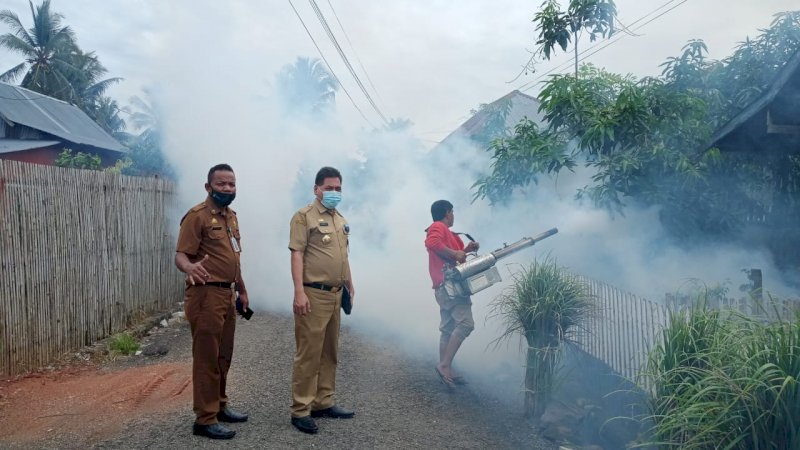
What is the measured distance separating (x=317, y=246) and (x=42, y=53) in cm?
3087

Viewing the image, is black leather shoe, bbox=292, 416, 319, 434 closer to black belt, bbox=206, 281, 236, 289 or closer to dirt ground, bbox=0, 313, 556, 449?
dirt ground, bbox=0, 313, 556, 449

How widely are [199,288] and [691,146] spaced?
18.0 feet

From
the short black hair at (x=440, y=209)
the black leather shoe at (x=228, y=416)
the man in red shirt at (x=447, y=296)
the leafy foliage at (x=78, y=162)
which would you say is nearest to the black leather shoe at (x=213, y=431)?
the black leather shoe at (x=228, y=416)

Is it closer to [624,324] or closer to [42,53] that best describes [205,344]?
[624,324]

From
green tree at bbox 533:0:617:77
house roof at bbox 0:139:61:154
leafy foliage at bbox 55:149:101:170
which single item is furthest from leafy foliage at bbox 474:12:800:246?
house roof at bbox 0:139:61:154

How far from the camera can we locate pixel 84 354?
653cm

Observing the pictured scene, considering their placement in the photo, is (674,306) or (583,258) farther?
(583,258)

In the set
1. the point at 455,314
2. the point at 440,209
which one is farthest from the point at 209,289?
the point at 440,209

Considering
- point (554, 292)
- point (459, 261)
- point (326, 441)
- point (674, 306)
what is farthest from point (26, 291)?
point (674, 306)

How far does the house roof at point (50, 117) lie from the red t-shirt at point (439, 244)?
62.4 ft

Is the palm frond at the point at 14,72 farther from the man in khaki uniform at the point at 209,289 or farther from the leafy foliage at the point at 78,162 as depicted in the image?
the man in khaki uniform at the point at 209,289

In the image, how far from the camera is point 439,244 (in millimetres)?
6094

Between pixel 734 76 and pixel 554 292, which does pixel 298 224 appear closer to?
pixel 554 292

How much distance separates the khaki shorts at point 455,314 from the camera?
19.7ft
